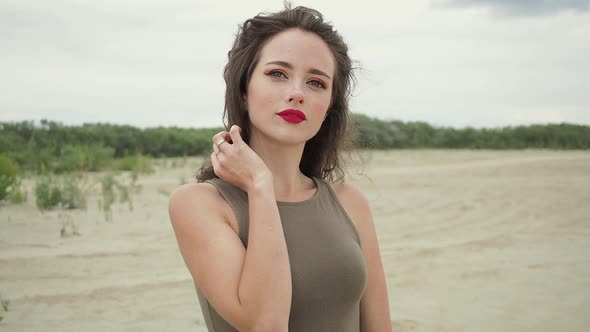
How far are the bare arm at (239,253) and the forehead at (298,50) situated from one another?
0.39m

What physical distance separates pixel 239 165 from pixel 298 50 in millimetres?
512

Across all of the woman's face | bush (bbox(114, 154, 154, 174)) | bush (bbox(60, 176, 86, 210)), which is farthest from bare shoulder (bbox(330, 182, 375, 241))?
bush (bbox(114, 154, 154, 174))

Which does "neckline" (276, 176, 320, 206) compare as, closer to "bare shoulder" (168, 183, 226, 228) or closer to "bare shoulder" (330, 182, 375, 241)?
"bare shoulder" (330, 182, 375, 241)

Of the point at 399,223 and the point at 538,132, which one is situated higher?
the point at 538,132

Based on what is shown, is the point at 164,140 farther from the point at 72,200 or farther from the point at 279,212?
the point at 279,212

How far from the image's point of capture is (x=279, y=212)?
2160mm

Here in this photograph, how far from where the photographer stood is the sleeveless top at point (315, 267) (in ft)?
6.63

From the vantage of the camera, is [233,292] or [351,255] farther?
[351,255]

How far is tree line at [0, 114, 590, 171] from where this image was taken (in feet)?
43.0

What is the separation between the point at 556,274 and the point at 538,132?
19158mm

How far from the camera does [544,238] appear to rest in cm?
718

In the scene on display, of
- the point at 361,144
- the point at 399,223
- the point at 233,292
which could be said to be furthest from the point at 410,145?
the point at 233,292

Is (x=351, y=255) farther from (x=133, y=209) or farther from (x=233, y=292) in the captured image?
(x=133, y=209)

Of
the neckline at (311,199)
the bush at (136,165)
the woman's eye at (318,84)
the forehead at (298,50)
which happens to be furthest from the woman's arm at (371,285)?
the bush at (136,165)
